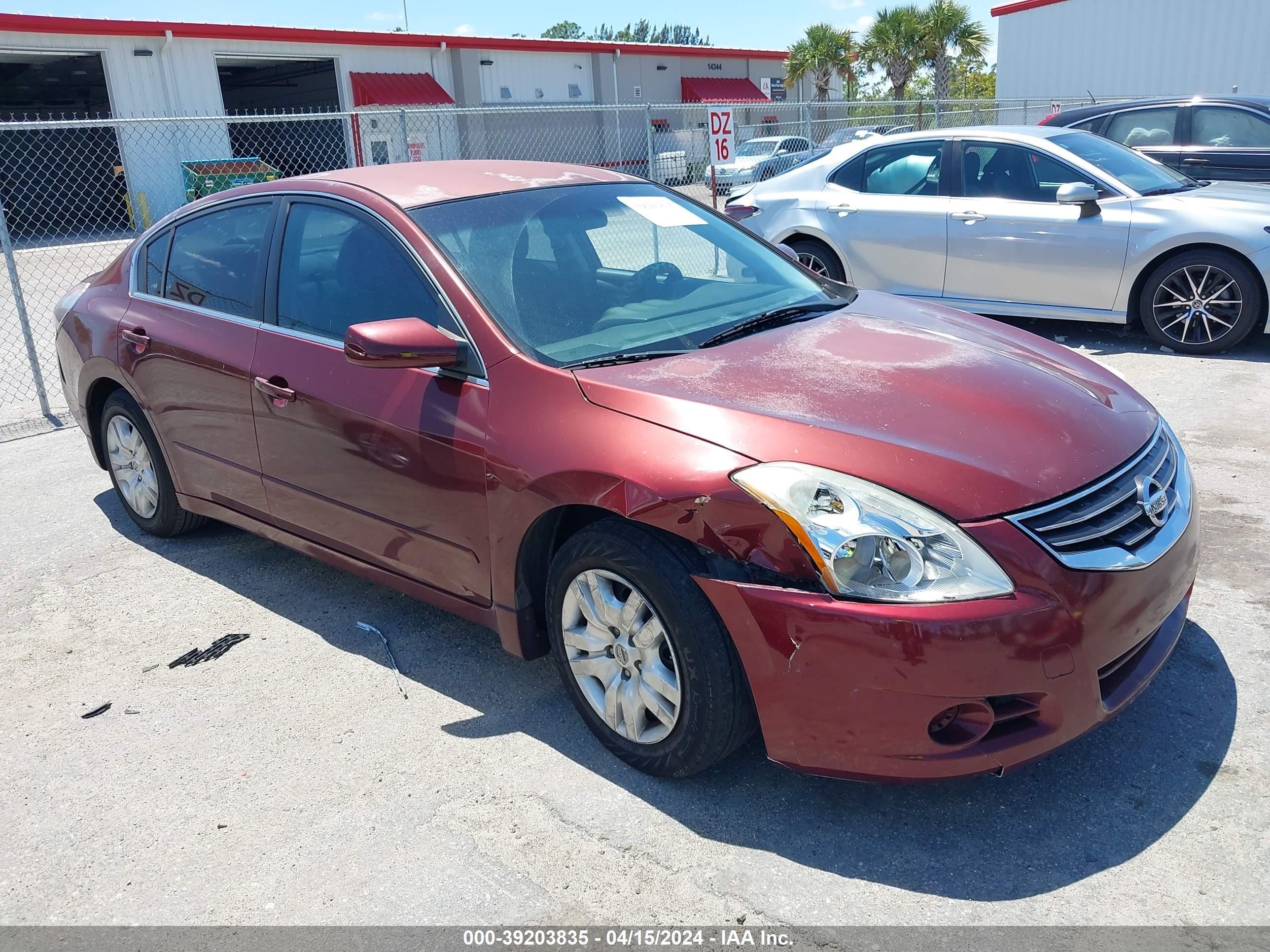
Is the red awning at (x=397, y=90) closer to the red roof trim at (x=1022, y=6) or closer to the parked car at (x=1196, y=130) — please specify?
the red roof trim at (x=1022, y=6)

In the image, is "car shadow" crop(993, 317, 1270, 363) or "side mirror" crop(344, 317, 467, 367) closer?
"side mirror" crop(344, 317, 467, 367)

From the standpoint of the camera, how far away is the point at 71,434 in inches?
289

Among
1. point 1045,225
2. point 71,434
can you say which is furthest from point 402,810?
point 1045,225

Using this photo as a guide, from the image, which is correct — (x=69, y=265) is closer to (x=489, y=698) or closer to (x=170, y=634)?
(x=170, y=634)

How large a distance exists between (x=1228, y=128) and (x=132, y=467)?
10.2m

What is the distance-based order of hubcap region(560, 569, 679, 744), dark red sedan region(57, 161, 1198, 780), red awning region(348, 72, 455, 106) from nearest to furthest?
dark red sedan region(57, 161, 1198, 780), hubcap region(560, 569, 679, 744), red awning region(348, 72, 455, 106)

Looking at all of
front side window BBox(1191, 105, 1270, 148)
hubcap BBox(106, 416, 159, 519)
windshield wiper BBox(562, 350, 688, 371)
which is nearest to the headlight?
windshield wiper BBox(562, 350, 688, 371)

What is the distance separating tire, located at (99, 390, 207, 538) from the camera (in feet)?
15.8

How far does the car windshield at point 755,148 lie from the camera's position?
77.9 ft

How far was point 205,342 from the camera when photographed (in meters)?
4.25

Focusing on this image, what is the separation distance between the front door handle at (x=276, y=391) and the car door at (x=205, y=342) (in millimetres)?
105

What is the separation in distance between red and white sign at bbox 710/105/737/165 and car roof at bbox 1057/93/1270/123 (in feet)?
10.6

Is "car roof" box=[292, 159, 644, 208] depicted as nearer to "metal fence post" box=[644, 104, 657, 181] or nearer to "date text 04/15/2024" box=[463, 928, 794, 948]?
"date text 04/15/2024" box=[463, 928, 794, 948]

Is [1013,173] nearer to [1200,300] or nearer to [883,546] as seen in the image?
[1200,300]
